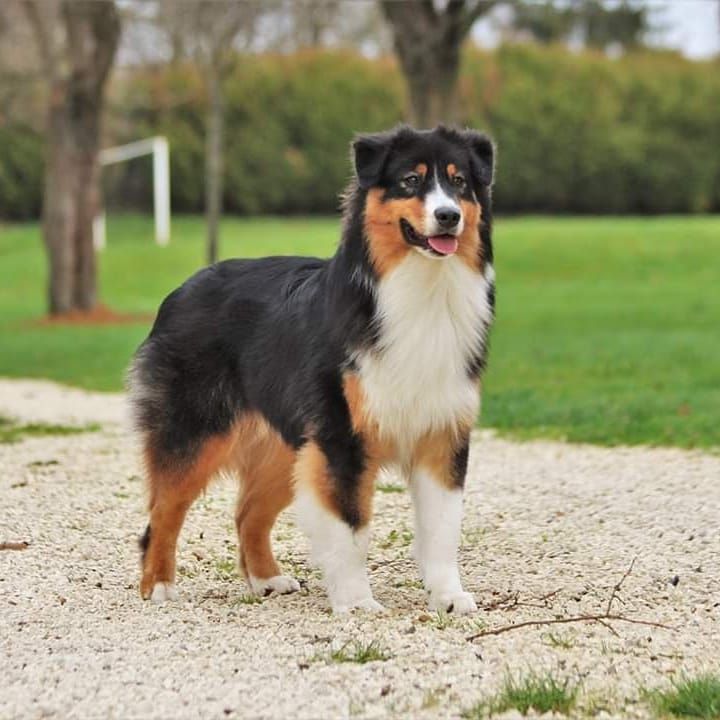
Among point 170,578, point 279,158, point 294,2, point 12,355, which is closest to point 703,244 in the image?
point 294,2

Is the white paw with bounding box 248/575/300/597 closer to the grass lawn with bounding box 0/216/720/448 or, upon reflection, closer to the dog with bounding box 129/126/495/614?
the dog with bounding box 129/126/495/614

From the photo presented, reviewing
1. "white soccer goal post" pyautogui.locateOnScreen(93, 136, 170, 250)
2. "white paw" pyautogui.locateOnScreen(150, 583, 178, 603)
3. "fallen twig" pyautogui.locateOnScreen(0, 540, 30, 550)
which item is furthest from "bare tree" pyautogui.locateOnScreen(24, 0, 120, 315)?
"white paw" pyautogui.locateOnScreen(150, 583, 178, 603)

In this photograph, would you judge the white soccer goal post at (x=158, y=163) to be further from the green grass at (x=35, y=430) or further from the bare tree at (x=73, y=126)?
the green grass at (x=35, y=430)

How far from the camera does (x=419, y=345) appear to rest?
18.9 feet

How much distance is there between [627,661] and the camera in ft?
16.9

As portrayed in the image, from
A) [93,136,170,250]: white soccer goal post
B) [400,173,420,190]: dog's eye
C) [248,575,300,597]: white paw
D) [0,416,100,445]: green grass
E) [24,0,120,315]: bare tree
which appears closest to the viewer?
[400,173,420,190]: dog's eye

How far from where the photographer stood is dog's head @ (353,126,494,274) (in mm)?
5586

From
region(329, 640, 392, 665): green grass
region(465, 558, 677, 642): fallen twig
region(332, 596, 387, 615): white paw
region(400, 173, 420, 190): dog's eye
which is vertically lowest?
region(332, 596, 387, 615): white paw

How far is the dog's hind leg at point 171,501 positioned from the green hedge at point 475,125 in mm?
33639

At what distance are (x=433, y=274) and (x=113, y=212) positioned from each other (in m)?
37.9

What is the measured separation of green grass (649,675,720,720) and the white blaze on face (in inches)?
76.9

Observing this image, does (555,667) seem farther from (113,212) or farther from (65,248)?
(113,212)

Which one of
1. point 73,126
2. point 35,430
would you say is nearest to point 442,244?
point 35,430

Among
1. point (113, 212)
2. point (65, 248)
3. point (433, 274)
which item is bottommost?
point (113, 212)
